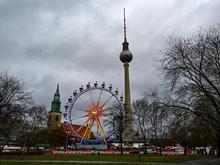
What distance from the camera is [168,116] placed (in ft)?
83.3

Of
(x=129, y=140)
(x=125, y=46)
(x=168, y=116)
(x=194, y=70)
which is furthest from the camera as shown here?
(x=125, y=46)

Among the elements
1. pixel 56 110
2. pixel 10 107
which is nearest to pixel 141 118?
pixel 10 107

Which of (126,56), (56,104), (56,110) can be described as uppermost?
(126,56)

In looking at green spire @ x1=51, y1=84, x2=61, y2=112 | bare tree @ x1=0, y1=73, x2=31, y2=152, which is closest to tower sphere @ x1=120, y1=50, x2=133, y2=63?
green spire @ x1=51, y1=84, x2=61, y2=112

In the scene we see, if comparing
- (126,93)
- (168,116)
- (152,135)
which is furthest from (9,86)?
(126,93)

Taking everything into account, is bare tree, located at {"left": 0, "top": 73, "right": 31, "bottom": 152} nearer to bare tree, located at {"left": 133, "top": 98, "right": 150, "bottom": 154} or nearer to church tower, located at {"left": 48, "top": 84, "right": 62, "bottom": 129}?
bare tree, located at {"left": 133, "top": 98, "right": 150, "bottom": 154}

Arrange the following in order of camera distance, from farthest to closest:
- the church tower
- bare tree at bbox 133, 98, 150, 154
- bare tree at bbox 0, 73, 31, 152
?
the church tower
bare tree at bbox 133, 98, 150, 154
bare tree at bbox 0, 73, 31, 152

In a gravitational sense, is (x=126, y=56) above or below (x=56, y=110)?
above

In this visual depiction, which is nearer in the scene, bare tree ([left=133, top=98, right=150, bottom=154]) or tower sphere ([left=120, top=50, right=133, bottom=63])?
bare tree ([left=133, top=98, right=150, bottom=154])

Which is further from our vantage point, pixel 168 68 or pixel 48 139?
pixel 48 139

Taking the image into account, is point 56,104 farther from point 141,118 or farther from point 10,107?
point 10,107

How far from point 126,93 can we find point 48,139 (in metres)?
28.3

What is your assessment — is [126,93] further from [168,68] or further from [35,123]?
[168,68]

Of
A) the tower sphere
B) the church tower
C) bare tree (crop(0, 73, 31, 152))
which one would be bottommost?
bare tree (crop(0, 73, 31, 152))
